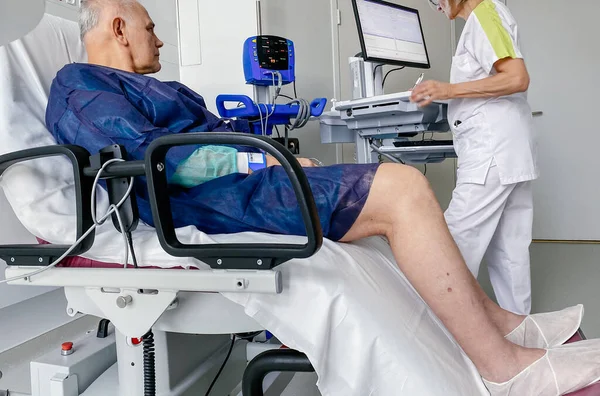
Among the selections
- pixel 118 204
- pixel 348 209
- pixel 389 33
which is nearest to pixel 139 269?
pixel 118 204

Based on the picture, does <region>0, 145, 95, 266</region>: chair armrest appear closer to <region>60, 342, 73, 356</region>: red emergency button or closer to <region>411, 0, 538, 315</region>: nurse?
<region>60, 342, 73, 356</region>: red emergency button

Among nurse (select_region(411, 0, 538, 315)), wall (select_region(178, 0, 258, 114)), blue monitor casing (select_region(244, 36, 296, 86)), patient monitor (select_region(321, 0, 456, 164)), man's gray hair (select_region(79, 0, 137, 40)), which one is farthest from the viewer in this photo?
wall (select_region(178, 0, 258, 114))

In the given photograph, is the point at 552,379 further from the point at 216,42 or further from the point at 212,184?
the point at 216,42

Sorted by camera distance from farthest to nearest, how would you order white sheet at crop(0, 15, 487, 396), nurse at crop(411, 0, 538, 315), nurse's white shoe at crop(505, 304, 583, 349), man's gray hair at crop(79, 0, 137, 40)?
nurse at crop(411, 0, 538, 315)
man's gray hair at crop(79, 0, 137, 40)
nurse's white shoe at crop(505, 304, 583, 349)
white sheet at crop(0, 15, 487, 396)

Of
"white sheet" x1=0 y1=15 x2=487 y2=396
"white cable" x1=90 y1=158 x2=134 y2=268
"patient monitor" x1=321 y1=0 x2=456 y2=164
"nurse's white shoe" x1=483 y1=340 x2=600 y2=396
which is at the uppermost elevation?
"patient monitor" x1=321 y1=0 x2=456 y2=164

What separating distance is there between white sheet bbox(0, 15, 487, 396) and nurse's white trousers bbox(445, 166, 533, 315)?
2.91ft

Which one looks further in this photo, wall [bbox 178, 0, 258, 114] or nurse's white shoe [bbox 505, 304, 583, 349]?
wall [bbox 178, 0, 258, 114]

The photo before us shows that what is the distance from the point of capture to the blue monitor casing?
238cm

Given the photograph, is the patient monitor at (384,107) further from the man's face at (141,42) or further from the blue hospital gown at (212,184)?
the blue hospital gown at (212,184)

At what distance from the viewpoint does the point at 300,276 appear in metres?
0.86

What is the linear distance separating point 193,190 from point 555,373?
2.73 ft

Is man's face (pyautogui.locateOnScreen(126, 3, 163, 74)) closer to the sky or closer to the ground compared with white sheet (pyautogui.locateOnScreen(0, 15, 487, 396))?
closer to the sky

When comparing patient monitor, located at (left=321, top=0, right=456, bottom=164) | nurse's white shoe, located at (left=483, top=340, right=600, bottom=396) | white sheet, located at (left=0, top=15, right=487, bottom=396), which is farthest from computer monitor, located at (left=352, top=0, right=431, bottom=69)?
nurse's white shoe, located at (left=483, top=340, right=600, bottom=396)

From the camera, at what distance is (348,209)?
970 millimetres
